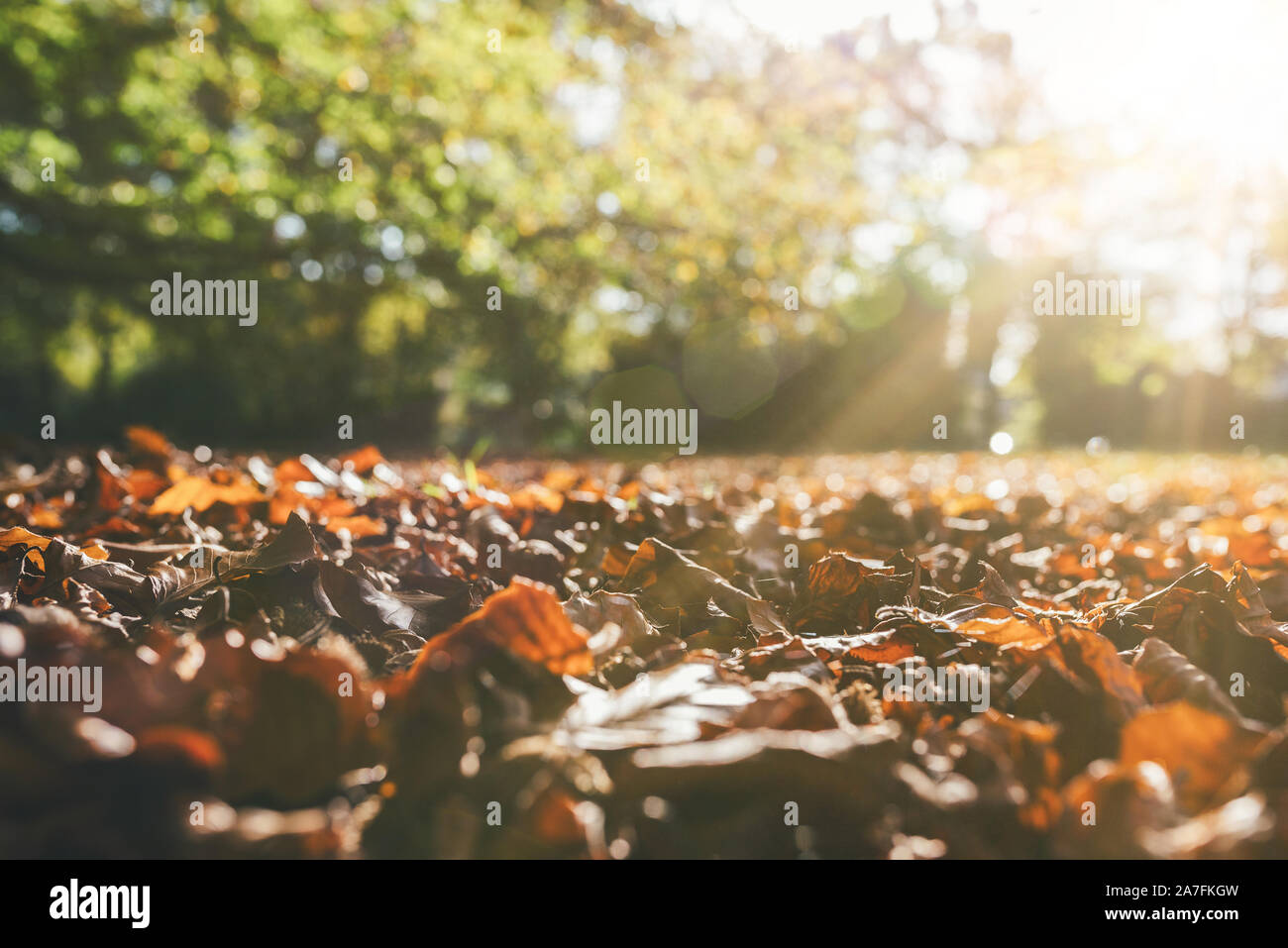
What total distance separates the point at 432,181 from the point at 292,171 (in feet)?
7.35

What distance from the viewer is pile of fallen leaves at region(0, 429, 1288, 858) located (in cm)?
61

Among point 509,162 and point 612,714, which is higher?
point 509,162

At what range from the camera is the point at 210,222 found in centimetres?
1143

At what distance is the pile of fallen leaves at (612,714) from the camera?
2.02ft

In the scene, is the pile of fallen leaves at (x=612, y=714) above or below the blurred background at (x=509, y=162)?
below

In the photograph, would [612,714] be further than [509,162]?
No

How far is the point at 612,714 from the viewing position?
2.51ft

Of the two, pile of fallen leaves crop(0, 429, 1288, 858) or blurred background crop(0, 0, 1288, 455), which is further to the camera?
blurred background crop(0, 0, 1288, 455)

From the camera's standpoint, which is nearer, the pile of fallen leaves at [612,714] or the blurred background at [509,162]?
the pile of fallen leaves at [612,714]

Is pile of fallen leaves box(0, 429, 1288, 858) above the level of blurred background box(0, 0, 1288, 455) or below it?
below

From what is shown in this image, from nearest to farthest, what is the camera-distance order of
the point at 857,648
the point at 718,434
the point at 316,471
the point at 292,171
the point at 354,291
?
the point at 857,648
the point at 316,471
the point at 292,171
the point at 354,291
the point at 718,434
